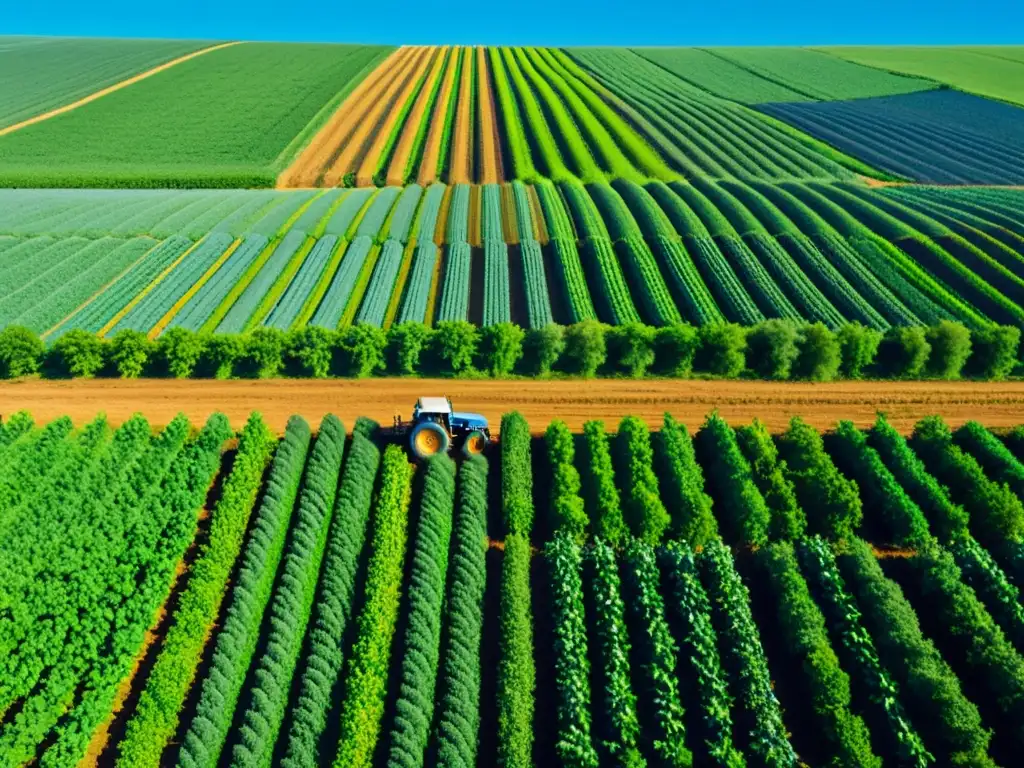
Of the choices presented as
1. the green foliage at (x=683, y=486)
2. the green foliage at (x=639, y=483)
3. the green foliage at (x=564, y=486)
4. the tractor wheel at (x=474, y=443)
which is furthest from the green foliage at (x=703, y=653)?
the tractor wheel at (x=474, y=443)

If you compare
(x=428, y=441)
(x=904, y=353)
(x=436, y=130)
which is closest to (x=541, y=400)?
(x=428, y=441)

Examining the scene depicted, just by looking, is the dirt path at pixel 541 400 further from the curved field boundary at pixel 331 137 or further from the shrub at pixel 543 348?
the curved field boundary at pixel 331 137

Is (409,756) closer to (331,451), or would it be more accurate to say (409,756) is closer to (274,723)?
(274,723)

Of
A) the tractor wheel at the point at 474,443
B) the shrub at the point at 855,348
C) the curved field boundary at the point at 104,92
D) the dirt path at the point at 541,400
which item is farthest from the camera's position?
the curved field boundary at the point at 104,92

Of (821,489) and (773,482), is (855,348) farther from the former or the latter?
(773,482)

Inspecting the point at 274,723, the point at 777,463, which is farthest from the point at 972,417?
the point at 274,723
